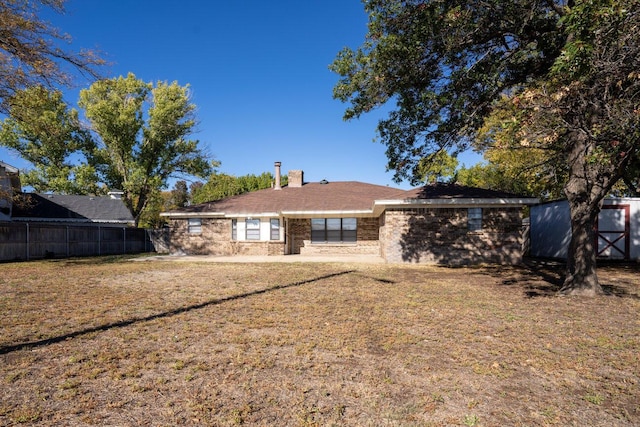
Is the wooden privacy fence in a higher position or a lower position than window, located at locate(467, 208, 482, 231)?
lower

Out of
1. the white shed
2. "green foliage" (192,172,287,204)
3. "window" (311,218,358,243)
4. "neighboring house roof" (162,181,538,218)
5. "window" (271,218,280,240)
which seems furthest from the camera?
"green foliage" (192,172,287,204)

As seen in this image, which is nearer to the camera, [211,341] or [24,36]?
[211,341]

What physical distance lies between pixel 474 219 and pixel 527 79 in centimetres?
714

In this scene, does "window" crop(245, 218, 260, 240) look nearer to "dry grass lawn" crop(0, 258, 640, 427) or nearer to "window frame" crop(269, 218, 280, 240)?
"window frame" crop(269, 218, 280, 240)

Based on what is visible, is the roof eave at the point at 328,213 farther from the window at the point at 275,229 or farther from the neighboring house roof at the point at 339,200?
the window at the point at 275,229

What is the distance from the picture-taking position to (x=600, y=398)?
→ 3.60 meters

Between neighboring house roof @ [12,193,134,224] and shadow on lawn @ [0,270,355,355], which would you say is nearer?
shadow on lawn @ [0,270,355,355]

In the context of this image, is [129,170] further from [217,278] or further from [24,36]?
[217,278]

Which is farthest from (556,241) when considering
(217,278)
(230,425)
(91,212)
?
(91,212)

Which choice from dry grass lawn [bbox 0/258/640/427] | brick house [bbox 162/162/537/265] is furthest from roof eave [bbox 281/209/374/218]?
dry grass lawn [bbox 0/258/640/427]

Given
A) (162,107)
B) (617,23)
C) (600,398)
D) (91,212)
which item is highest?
(162,107)

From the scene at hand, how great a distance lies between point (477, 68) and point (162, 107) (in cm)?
2962

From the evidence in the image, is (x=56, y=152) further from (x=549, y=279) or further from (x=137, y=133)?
(x=549, y=279)

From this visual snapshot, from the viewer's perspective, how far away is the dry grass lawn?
3.33 meters
